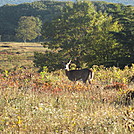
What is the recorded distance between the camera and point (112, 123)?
5391mm

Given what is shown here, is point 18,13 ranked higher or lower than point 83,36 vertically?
higher

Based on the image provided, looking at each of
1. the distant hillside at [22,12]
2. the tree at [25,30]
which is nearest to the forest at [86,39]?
the tree at [25,30]

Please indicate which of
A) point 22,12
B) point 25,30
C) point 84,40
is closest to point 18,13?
point 22,12

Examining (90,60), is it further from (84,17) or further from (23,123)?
(23,123)

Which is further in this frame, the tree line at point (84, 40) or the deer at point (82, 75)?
the tree line at point (84, 40)

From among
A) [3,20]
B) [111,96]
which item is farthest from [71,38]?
[3,20]

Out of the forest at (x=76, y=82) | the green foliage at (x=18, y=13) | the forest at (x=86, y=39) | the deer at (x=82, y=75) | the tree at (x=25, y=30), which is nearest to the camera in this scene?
the forest at (x=76, y=82)

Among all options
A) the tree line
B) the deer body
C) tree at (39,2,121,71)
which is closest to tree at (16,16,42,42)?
tree at (39,2,121,71)

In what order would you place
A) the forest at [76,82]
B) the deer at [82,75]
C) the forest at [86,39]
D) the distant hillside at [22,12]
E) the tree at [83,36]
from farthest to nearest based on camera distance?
the distant hillside at [22,12] < the tree at [83,36] < the forest at [86,39] < the deer at [82,75] < the forest at [76,82]

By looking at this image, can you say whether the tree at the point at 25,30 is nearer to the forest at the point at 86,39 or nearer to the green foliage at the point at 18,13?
the green foliage at the point at 18,13

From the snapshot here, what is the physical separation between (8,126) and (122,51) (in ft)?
76.0

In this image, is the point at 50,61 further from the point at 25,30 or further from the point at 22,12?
the point at 22,12

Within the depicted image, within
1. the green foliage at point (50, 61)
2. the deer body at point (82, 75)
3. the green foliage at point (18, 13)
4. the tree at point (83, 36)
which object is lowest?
the green foliage at point (50, 61)

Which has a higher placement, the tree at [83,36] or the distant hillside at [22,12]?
the distant hillside at [22,12]
